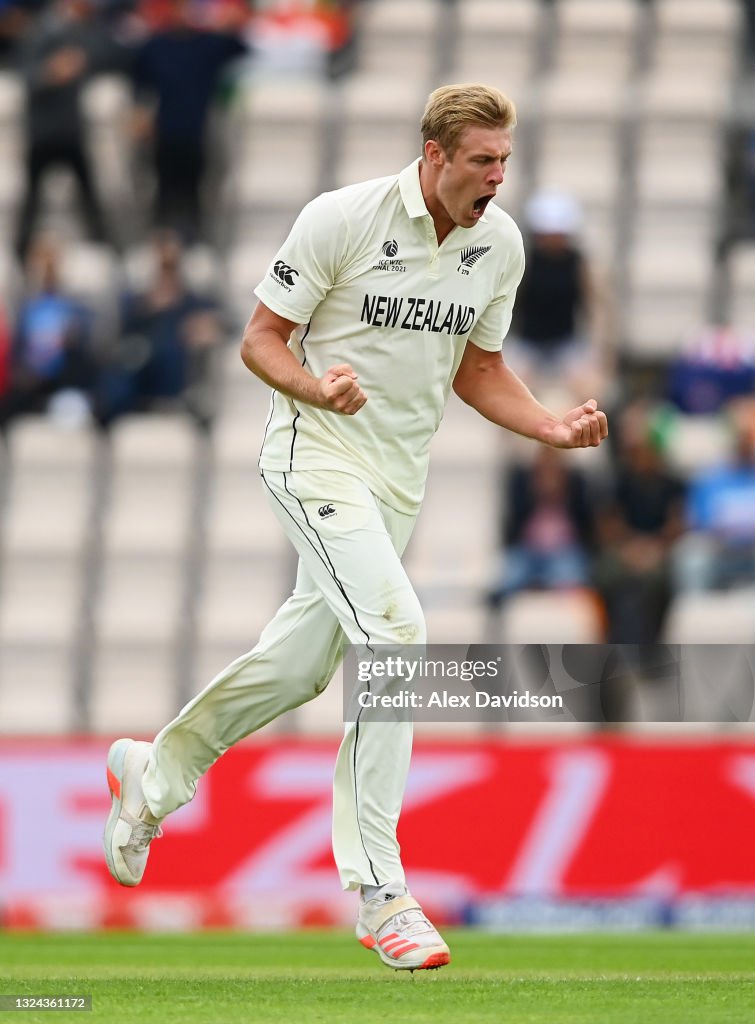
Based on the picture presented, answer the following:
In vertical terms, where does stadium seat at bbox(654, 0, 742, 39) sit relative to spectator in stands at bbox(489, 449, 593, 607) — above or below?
above

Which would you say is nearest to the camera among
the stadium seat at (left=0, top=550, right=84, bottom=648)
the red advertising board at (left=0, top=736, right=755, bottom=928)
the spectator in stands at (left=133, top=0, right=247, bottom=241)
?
the red advertising board at (left=0, top=736, right=755, bottom=928)

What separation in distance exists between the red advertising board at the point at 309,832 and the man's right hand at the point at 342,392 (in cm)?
500

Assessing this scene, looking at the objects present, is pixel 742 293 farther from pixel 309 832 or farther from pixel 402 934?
pixel 402 934

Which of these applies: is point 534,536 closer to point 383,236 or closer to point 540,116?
point 540,116

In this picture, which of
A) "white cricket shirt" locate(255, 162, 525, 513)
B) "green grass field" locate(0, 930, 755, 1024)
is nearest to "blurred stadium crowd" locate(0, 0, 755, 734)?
"green grass field" locate(0, 930, 755, 1024)

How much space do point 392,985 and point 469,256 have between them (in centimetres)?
197

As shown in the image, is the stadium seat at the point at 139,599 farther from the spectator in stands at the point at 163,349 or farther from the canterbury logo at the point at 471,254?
the canterbury logo at the point at 471,254

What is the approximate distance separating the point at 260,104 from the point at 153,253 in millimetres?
→ 1625

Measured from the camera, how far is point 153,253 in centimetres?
1312

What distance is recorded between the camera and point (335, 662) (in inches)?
227

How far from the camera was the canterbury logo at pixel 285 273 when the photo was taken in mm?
5469

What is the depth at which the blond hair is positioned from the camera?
17.4 ft

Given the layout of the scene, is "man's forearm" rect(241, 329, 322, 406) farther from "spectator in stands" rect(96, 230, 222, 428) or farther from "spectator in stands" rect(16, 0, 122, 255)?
"spectator in stands" rect(16, 0, 122, 255)

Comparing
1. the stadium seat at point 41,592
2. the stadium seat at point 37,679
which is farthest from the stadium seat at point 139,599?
the stadium seat at point 37,679
